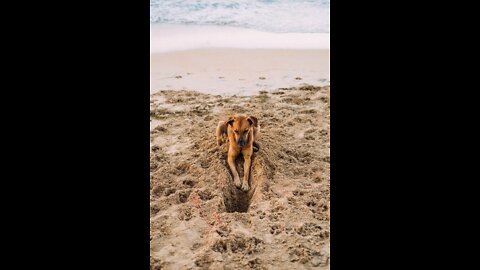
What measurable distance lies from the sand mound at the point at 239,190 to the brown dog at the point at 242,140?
0.07 meters

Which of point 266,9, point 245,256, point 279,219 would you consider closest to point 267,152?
point 279,219

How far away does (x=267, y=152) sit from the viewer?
13.5 ft

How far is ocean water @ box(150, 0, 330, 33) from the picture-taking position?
588cm

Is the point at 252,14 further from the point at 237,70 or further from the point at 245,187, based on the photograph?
the point at 245,187

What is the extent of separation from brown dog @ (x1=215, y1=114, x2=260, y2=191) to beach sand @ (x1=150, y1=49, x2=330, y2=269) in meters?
0.07

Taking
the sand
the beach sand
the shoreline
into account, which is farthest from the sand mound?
the shoreline

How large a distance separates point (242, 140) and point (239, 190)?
43cm

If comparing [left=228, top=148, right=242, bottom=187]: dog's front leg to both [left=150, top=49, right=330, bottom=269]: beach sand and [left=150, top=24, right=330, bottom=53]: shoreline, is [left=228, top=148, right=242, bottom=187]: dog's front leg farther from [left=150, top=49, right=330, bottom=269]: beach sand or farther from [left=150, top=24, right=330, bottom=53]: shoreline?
[left=150, top=24, right=330, bottom=53]: shoreline

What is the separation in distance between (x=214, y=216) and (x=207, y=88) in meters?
1.87

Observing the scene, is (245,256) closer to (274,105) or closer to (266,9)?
(274,105)

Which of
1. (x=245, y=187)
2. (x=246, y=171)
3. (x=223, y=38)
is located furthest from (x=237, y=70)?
(x=245, y=187)

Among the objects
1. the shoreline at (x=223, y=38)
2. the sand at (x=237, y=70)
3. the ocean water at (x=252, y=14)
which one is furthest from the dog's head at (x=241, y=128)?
the ocean water at (x=252, y=14)

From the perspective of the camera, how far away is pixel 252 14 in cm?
609

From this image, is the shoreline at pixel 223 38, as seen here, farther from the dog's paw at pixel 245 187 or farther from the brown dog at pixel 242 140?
the dog's paw at pixel 245 187
